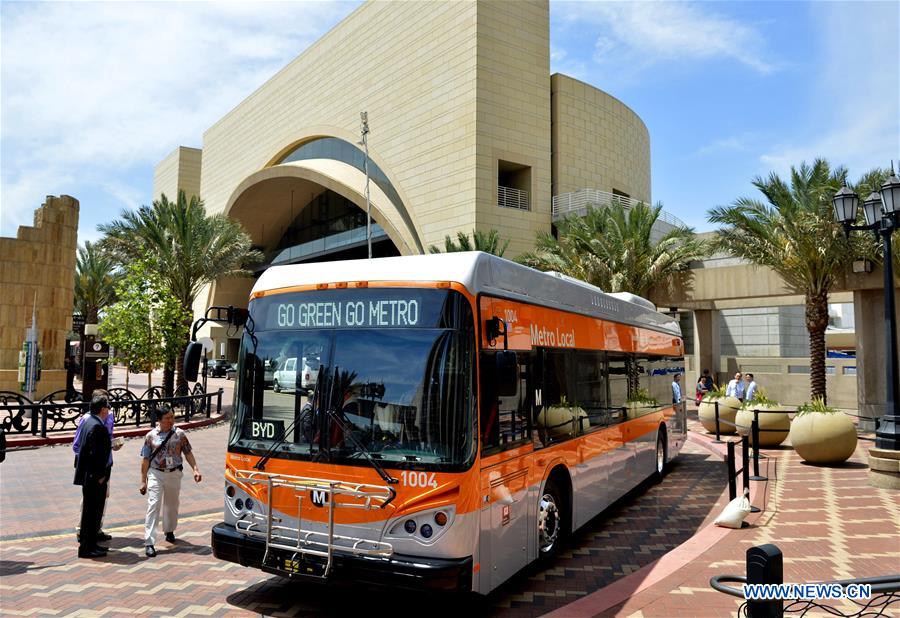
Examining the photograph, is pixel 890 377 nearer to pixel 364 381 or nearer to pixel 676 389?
pixel 676 389

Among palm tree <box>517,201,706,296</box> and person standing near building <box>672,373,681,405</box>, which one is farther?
palm tree <box>517,201,706,296</box>

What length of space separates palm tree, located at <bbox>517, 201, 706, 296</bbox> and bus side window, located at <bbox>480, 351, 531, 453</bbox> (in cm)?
2007

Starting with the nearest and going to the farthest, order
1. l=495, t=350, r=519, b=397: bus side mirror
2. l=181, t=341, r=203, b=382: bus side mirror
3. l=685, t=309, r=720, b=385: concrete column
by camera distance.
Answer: l=495, t=350, r=519, b=397: bus side mirror < l=181, t=341, r=203, b=382: bus side mirror < l=685, t=309, r=720, b=385: concrete column

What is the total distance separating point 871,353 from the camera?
21.2 metres

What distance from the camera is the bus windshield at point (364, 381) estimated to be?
5363 mm

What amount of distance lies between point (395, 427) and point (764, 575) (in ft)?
9.41

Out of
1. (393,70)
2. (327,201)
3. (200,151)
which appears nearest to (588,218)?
(393,70)

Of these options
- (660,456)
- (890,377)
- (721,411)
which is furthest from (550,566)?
(721,411)

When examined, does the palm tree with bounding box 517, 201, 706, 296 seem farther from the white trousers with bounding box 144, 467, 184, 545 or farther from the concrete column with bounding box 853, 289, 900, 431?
the white trousers with bounding box 144, 467, 184, 545

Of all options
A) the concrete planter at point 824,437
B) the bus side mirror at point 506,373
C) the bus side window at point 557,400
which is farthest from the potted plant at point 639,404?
the bus side mirror at point 506,373

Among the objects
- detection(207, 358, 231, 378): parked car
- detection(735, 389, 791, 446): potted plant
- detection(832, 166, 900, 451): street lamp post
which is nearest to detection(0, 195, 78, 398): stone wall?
detection(207, 358, 231, 378): parked car

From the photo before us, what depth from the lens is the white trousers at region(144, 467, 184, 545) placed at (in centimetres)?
749

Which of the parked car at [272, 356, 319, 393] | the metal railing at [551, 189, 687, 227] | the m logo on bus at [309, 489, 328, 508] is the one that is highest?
the metal railing at [551, 189, 687, 227]

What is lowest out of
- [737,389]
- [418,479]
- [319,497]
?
[319,497]
